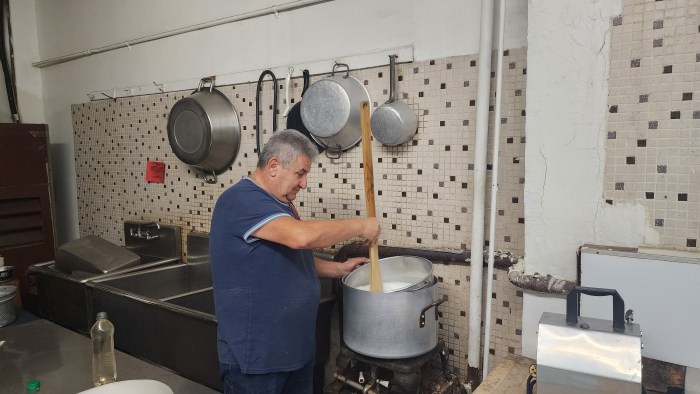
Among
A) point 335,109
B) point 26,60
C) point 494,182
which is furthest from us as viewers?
point 26,60

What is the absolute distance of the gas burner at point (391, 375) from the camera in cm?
155

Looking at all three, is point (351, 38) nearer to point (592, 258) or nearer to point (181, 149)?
point (181, 149)

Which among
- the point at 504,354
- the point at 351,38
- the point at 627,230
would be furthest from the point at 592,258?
the point at 351,38

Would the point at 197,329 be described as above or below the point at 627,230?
below

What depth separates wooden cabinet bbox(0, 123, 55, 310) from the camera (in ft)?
10.5

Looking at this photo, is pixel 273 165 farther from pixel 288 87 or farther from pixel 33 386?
pixel 33 386

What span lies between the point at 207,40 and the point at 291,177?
1.41m

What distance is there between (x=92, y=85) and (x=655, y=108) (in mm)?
3468

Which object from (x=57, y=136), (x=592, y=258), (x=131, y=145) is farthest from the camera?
(x=57, y=136)

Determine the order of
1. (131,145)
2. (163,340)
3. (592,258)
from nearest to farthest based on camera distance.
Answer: (592,258), (163,340), (131,145)

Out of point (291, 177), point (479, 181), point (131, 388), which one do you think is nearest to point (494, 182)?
point (479, 181)

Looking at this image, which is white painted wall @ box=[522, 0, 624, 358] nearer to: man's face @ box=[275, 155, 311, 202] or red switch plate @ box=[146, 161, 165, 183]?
man's face @ box=[275, 155, 311, 202]

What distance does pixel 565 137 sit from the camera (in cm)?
138

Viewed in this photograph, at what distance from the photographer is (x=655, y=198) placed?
4.20ft
